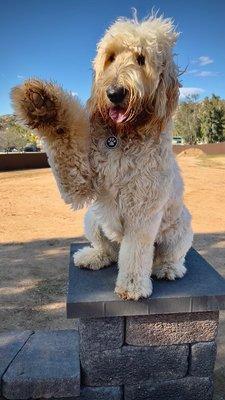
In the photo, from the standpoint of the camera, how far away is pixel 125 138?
90.0 inches

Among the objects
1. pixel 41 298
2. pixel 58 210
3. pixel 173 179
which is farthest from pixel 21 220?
pixel 173 179

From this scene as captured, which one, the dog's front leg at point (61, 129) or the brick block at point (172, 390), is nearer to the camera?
the dog's front leg at point (61, 129)

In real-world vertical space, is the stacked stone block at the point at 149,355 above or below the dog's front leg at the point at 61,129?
below

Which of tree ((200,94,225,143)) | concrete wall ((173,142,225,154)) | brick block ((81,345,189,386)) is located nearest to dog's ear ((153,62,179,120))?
brick block ((81,345,189,386))

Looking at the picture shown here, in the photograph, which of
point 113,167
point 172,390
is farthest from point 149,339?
point 113,167

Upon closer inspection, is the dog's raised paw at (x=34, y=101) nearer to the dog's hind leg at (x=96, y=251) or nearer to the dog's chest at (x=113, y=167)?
the dog's chest at (x=113, y=167)

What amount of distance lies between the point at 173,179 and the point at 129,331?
1.01 meters

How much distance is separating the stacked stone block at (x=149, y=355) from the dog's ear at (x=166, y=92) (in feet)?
4.26

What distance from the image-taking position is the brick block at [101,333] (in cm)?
254

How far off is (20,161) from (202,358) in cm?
2785

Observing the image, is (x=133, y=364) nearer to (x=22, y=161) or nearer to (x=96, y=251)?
(x=96, y=251)

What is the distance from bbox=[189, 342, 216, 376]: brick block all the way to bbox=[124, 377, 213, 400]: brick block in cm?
6

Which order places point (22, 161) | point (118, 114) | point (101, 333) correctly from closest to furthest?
point (118, 114)
point (101, 333)
point (22, 161)

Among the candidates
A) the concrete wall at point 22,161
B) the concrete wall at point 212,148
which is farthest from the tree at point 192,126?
the concrete wall at point 22,161
